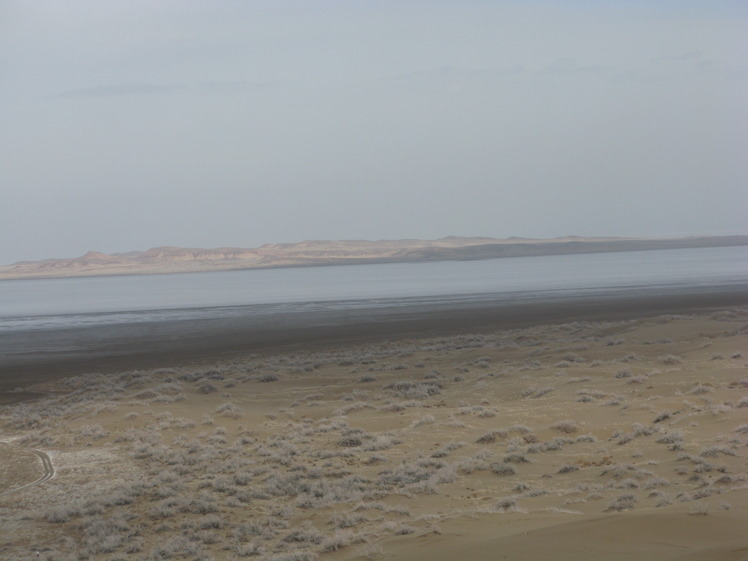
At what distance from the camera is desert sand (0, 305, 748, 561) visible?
9.02m

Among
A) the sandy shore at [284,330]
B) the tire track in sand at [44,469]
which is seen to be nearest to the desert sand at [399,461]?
the tire track in sand at [44,469]

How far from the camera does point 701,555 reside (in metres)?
6.50

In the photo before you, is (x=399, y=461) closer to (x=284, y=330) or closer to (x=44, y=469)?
(x=44, y=469)

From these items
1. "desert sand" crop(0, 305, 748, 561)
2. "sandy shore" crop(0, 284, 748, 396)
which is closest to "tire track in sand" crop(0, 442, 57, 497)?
"desert sand" crop(0, 305, 748, 561)

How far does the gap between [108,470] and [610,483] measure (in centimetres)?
930

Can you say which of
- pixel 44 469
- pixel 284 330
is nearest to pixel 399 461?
pixel 44 469

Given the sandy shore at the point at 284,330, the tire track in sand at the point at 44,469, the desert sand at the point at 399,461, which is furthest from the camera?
the sandy shore at the point at 284,330

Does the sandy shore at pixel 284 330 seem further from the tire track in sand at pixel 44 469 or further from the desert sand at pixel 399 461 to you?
the tire track in sand at pixel 44 469

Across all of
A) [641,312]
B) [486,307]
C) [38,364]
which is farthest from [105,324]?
[641,312]

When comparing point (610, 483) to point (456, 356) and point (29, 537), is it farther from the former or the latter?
point (456, 356)

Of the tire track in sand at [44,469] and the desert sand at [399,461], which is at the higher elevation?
the desert sand at [399,461]

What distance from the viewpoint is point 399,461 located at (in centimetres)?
1400

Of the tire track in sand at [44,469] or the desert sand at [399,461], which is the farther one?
the tire track in sand at [44,469]

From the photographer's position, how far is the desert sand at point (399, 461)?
902cm
